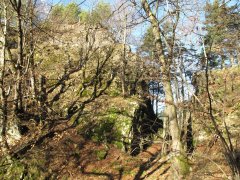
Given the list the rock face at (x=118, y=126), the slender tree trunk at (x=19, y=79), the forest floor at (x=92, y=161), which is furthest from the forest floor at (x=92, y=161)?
the slender tree trunk at (x=19, y=79)

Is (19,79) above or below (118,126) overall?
above

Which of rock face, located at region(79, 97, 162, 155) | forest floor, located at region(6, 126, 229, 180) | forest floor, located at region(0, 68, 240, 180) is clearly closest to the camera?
forest floor, located at region(0, 68, 240, 180)

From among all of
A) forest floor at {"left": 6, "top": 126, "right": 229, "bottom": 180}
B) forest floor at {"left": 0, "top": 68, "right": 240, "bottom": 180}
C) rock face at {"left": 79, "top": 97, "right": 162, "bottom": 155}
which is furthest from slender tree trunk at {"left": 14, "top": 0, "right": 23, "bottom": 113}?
rock face at {"left": 79, "top": 97, "right": 162, "bottom": 155}

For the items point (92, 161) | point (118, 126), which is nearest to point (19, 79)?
point (92, 161)

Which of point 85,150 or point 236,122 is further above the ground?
point 236,122

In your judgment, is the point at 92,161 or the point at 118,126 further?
the point at 118,126

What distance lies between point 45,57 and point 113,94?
7.46 meters

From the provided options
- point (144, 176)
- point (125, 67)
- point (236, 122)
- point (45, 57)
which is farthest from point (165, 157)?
point (45, 57)

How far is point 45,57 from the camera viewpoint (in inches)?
859

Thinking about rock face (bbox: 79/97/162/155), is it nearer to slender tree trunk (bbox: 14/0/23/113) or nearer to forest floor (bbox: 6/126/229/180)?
forest floor (bbox: 6/126/229/180)

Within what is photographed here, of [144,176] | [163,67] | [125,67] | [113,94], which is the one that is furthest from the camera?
[125,67]

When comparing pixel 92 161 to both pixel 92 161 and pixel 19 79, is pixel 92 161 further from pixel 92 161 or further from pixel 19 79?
pixel 19 79

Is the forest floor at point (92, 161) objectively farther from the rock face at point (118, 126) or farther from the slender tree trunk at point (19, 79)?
the slender tree trunk at point (19, 79)

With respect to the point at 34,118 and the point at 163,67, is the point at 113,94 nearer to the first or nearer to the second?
the point at 34,118
